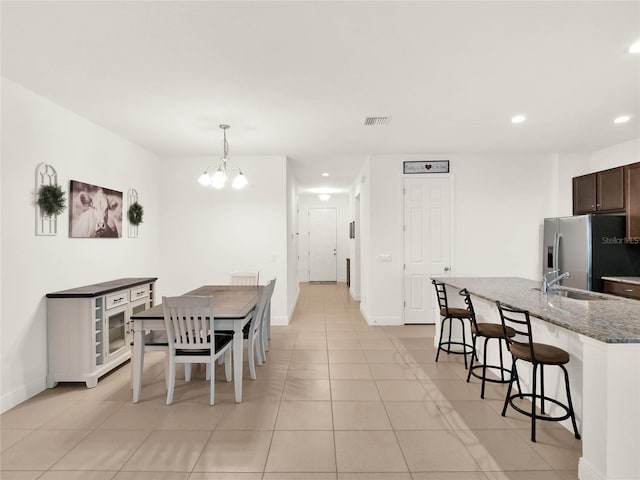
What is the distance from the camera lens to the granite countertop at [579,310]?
1841 mm

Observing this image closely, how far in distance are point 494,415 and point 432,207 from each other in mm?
3445

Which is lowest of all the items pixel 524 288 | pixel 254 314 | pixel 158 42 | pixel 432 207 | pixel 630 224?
pixel 254 314

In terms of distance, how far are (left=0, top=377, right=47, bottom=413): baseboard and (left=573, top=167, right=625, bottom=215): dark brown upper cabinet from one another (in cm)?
694

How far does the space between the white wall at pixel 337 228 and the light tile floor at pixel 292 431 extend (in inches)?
279

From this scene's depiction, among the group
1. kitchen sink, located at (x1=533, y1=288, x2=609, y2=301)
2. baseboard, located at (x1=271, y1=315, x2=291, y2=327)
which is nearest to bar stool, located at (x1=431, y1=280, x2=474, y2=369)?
kitchen sink, located at (x1=533, y1=288, x2=609, y2=301)

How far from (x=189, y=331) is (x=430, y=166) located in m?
4.40

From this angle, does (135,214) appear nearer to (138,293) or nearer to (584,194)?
(138,293)

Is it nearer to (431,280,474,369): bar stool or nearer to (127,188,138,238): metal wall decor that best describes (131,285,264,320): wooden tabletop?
(127,188,138,238): metal wall decor

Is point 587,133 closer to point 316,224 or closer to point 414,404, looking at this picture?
point 414,404

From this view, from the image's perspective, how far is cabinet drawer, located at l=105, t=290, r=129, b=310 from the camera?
11.4 ft

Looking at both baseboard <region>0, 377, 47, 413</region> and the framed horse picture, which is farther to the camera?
the framed horse picture

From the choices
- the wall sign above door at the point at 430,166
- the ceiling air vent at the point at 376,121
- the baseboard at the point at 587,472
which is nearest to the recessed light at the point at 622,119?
the wall sign above door at the point at 430,166

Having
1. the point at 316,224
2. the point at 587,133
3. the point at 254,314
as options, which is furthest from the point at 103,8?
the point at 316,224

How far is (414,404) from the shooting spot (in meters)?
2.87
